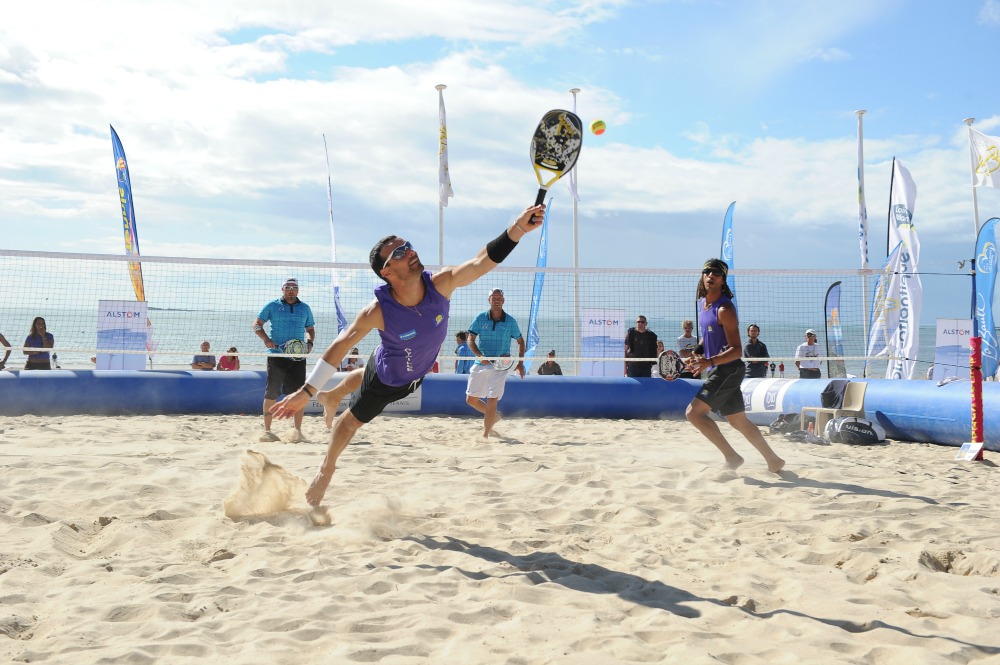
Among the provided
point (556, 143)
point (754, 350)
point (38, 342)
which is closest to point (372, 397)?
point (556, 143)

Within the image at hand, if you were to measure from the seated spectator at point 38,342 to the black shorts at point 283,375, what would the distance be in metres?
4.20

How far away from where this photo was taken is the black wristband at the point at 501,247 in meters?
3.63

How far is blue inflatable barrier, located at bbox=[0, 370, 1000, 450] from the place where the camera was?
9258mm

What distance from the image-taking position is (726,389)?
5621mm

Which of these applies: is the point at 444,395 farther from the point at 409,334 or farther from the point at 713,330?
the point at 409,334

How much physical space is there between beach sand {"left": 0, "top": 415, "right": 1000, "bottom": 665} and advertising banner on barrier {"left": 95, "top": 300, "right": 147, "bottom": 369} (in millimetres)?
6314

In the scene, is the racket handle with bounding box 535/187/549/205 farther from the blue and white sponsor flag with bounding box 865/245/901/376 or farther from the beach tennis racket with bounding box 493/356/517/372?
the blue and white sponsor flag with bounding box 865/245/901/376

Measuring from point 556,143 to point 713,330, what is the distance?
2220 mm

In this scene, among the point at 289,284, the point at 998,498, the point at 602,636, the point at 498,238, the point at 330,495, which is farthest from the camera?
the point at 289,284

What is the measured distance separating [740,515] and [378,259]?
244cm

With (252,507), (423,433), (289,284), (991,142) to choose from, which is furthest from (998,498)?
(991,142)

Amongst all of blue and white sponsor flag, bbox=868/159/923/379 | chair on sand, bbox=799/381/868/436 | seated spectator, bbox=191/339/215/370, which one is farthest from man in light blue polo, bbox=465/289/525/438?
blue and white sponsor flag, bbox=868/159/923/379

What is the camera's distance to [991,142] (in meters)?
14.1

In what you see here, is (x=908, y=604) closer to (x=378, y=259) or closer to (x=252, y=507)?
(x=378, y=259)
